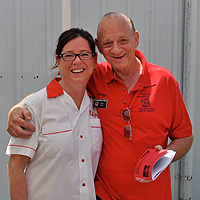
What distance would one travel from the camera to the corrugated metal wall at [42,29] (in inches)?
102

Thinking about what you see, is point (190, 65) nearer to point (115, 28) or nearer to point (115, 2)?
point (115, 2)

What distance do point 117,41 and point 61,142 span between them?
0.79 m

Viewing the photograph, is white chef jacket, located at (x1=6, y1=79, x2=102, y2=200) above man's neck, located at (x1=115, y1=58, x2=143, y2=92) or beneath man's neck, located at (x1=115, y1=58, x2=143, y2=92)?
beneath

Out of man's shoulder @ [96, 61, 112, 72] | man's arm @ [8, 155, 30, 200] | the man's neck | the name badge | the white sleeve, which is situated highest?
man's shoulder @ [96, 61, 112, 72]

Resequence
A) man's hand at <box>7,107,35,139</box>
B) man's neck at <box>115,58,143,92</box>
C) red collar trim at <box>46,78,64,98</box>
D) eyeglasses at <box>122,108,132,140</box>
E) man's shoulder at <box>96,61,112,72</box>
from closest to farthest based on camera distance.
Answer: man's hand at <box>7,107,35,139</box>
red collar trim at <box>46,78,64,98</box>
eyeglasses at <box>122,108,132,140</box>
man's neck at <box>115,58,143,92</box>
man's shoulder at <box>96,61,112,72</box>

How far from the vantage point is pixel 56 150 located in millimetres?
1725

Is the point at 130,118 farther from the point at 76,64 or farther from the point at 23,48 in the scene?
the point at 23,48

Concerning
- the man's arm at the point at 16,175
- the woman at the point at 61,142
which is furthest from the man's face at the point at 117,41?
the man's arm at the point at 16,175

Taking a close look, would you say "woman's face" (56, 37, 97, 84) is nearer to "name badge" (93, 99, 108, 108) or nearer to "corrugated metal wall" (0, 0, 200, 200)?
"name badge" (93, 99, 108, 108)

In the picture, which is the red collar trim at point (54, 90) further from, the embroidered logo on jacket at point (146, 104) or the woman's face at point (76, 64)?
the embroidered logo on jacket at point (146, 104)

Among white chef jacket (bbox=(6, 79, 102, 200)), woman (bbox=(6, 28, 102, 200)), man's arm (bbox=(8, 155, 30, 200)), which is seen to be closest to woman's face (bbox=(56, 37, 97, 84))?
woman (bbox=(6, 28, 102, 200))

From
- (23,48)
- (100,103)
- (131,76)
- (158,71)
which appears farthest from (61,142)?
(23,48)

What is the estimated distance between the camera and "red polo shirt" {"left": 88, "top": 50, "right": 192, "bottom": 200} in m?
1.90

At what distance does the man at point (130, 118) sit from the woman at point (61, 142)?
0.15m
